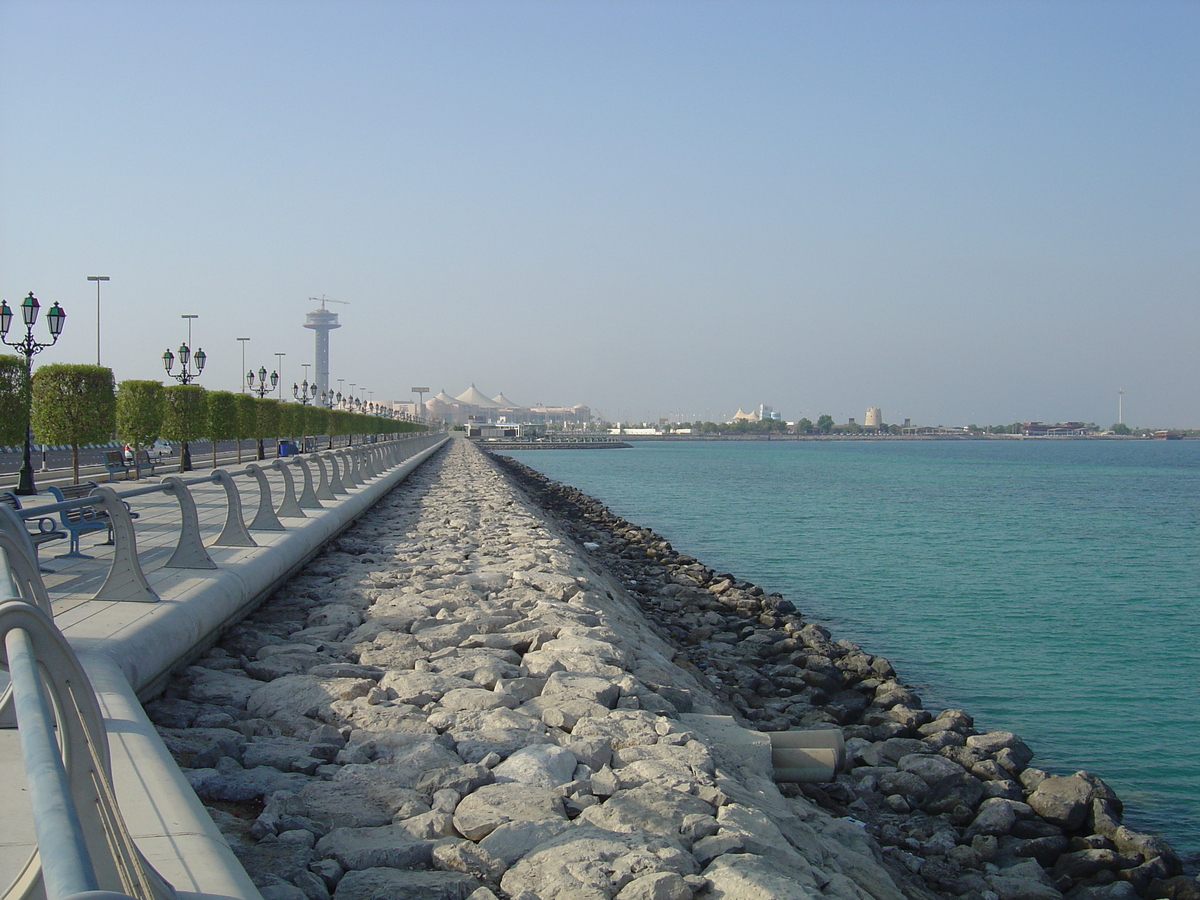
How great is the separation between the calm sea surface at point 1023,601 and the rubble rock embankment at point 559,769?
179 cm

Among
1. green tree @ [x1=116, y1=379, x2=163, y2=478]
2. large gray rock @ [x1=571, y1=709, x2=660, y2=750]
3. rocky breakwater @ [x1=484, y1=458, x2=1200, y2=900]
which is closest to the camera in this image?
large gray rock @ [x1=571, y1=709, x2=660, y2=750]

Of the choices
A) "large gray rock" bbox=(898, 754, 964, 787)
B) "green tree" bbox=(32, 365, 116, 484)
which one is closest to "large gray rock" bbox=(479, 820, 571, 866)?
"large gray rock" bbox=(898, 754, 964, 787)

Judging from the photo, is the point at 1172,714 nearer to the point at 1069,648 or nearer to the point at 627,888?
the point at 1069,648

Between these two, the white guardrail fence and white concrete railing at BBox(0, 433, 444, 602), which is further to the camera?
white concrete railing at BBox(0, 433, 444, 602)

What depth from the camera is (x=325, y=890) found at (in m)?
3.37

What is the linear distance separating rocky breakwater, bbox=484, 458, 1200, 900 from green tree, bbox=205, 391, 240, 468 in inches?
907

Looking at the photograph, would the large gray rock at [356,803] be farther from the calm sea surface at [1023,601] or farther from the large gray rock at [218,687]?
the calm sea surface at [1023,601]

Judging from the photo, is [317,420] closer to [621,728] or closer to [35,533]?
[35,533]

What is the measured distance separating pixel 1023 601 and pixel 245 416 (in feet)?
85.9

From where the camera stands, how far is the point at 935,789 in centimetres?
679

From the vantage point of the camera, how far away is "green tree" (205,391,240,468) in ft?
99.3

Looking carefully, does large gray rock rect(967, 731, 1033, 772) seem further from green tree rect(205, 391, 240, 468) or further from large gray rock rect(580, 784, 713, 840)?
green tree rect(205, 391, 240, 468)

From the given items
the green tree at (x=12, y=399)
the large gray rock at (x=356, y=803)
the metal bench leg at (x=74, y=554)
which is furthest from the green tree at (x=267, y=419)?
the large gray rock at (x=356, y=803)

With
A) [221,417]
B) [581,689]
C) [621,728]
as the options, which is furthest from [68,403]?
[621,728]
